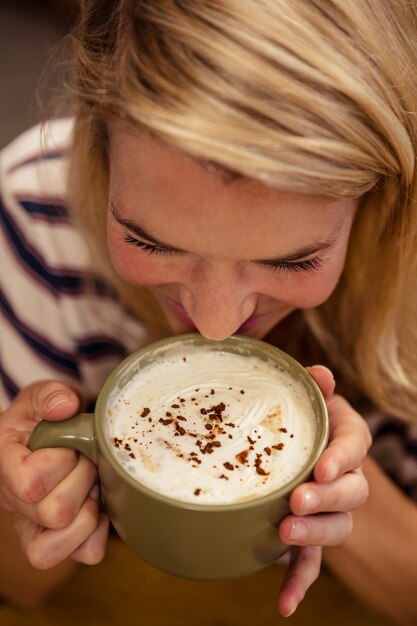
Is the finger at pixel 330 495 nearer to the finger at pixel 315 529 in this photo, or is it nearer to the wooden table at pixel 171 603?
the finger at pixel 315 529

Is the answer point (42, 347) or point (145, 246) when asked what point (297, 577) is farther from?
point (42, 347)

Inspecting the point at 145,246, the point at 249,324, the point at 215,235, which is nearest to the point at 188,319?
the point at 249,324

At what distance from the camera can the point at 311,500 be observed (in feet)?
2.85

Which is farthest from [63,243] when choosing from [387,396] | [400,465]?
[400,465]

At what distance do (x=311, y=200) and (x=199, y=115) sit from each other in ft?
0.61

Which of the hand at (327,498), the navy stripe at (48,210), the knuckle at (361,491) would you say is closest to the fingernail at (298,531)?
the hand at (327,498)

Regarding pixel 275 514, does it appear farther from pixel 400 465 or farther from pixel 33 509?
pixel 400 465

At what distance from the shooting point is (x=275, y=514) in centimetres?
87

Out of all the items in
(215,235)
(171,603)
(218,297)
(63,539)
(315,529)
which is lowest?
(171,603)

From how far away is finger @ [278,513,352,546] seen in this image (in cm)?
90

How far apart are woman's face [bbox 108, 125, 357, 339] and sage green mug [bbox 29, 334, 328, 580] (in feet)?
0.53

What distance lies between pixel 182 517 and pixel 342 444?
10.4 inches

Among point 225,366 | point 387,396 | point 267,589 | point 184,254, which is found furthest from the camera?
point 387,396

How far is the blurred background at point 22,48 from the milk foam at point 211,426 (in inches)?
98.4
